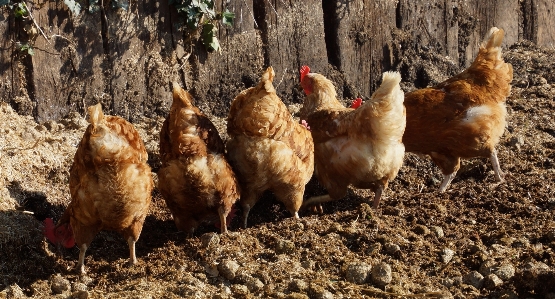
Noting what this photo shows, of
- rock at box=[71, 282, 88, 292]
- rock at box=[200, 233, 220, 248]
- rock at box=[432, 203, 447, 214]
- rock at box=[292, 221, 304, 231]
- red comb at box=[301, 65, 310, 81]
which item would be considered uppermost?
red comb at box=[301, 65, 310, 81]

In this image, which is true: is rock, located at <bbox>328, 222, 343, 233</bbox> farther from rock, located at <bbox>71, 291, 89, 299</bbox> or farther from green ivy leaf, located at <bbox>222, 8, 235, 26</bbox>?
green ivy leaf, located at <bbox>222, 8, 235, 26</bbox>

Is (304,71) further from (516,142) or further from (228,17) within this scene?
(516,142)

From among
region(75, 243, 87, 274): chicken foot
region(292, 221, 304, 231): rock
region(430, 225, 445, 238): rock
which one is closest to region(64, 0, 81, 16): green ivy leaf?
region(75, 243, 87, 274): chicken foot

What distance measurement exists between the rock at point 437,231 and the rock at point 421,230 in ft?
0.15

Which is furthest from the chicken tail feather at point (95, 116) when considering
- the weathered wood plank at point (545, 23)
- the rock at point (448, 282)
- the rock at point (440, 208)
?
the weathered wood plank at point (545, 23)

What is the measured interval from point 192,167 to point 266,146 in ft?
1.86

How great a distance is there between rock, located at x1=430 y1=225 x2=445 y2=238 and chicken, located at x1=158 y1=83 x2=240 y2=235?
141 cm

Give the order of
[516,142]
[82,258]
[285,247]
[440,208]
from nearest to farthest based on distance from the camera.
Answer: [82,258] < [285,247] < [440,208] < [516,142]

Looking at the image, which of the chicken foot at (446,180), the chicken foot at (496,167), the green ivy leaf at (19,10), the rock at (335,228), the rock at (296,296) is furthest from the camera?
the chicken foot at (446,180)

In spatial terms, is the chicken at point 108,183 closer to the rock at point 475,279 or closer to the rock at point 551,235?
the rock at point 475,279

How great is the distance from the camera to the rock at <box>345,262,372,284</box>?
448 centimetres

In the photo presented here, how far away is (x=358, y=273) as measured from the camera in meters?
4.50

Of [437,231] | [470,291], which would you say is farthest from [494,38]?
[470,291]

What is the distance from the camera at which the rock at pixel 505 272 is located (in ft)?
14.6
